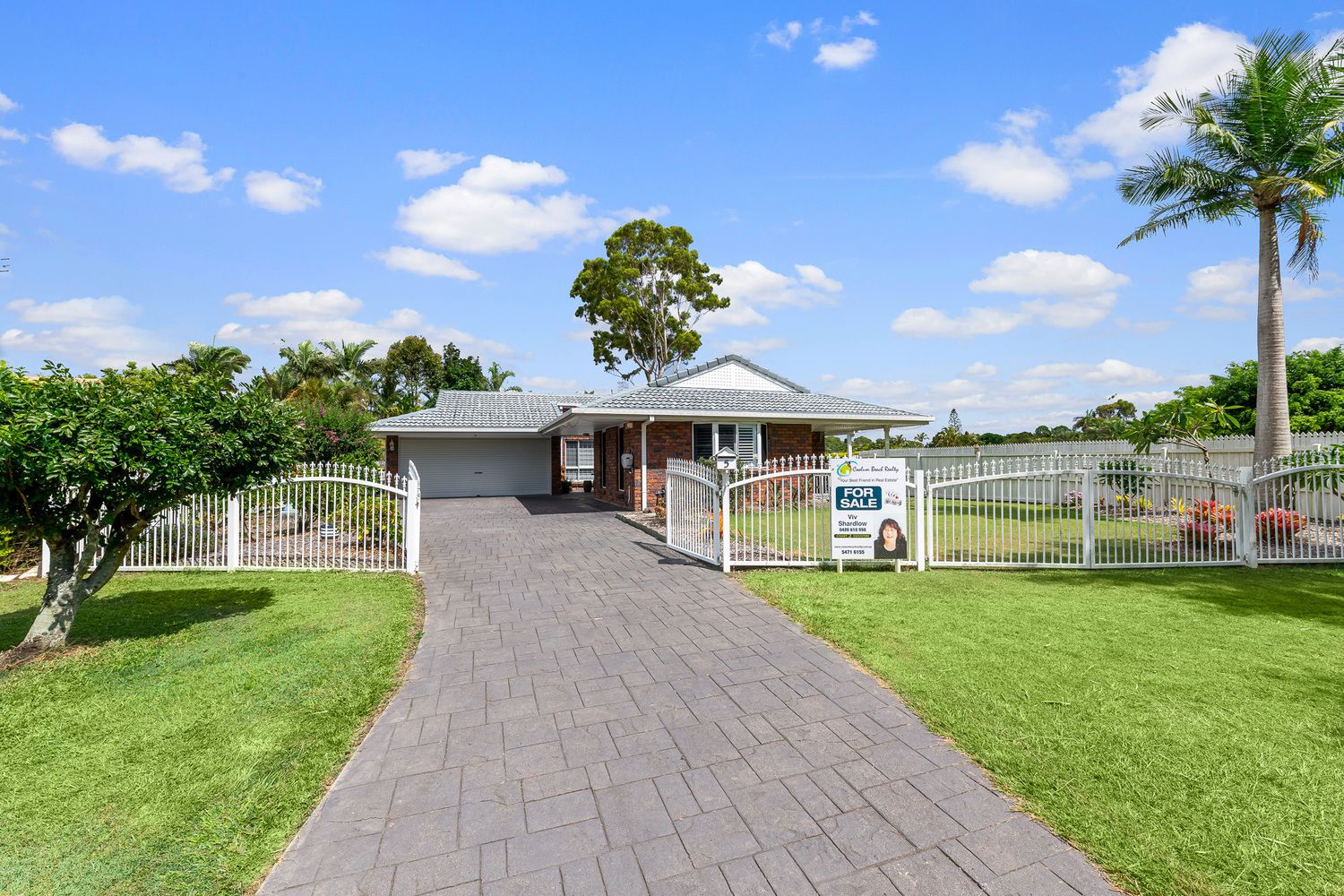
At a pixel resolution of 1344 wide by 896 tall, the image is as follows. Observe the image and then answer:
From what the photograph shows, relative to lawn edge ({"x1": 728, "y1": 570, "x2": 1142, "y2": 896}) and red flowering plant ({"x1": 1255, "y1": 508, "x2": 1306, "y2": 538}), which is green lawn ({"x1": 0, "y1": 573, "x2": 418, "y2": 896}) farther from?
red flowering plant ({"x1": 1255, "y1": 508, "x2": 1306, "y2": 538})

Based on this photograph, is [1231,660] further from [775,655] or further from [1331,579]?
[1331,579]

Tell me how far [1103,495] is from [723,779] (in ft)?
50.7

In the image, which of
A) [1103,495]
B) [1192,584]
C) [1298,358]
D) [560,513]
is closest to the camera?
[1192,584]

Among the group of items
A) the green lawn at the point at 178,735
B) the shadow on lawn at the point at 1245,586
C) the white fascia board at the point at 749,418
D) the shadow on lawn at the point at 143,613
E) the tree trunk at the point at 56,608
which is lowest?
the shadow on lawn at the point at 1245,586

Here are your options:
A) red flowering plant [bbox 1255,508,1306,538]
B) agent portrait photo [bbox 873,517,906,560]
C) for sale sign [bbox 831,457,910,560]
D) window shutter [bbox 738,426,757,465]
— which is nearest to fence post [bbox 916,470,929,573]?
for sale sign [bbox 831,457,910,560]

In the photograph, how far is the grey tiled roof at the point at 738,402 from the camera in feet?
51.5

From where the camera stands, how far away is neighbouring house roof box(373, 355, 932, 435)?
1562cm

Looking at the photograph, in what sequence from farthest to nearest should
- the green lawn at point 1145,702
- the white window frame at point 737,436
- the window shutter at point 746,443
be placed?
1. the window shutter at point 746,443
2. the white window frame at point 737,436
3. the green lawn at point 1145,702

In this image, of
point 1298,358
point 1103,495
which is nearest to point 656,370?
point 1103,495

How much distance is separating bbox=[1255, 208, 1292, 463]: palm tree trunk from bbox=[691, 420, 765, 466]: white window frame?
10.2 meters

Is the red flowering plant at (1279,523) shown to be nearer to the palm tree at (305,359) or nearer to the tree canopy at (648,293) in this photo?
the tree canopy at (648,293)

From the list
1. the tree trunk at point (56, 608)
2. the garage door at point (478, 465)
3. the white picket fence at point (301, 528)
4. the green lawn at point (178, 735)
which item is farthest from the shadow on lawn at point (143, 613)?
the garage door at point (478, 465)

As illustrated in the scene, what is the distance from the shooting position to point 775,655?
507 cm

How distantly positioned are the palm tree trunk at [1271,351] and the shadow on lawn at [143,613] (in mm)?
16117
